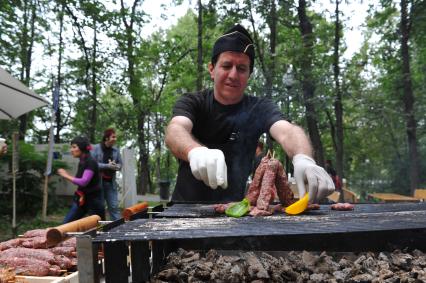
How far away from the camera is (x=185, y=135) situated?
2.79 metres

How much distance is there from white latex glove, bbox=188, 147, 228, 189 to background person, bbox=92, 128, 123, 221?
243 inches

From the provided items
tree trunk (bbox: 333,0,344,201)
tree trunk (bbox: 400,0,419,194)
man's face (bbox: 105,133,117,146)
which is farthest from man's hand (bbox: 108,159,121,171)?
tree trunk (bbox: 400,0,419,194)

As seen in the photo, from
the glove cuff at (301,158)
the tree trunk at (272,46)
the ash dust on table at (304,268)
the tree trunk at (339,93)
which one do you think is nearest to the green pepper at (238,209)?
the ash dust on table at (304,268)

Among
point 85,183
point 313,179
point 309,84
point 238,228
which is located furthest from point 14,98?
Result: point 309,84

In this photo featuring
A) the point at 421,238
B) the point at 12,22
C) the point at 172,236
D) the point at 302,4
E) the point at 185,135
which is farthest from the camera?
the point at 302,4

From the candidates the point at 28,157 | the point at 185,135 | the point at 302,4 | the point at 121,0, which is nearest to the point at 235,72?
the point at 185,135

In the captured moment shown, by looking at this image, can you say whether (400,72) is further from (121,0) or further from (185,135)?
(185,135)

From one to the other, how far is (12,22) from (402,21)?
13084mm

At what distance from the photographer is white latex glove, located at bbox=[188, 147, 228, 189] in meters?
2.24

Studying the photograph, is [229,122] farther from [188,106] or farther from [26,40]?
[26,40]

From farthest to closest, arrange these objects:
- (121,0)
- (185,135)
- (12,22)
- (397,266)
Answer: (121,0)
(12,22)
(185,135)
(397,266)

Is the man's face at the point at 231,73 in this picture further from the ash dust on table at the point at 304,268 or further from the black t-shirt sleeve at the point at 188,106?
the ash dust on table at the point at 304,268

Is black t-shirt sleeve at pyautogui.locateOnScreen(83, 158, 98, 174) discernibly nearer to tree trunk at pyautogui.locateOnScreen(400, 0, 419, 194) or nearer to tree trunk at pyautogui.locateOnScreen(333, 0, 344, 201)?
tree trunk at pyautogui.locateOnScreen(333, 0, 344, 201)

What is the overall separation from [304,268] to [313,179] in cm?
60
